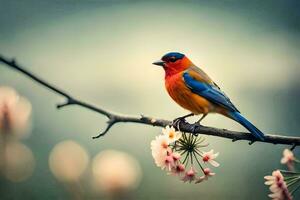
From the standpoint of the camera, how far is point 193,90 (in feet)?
4.02

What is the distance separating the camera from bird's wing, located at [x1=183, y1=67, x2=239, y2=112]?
114cm

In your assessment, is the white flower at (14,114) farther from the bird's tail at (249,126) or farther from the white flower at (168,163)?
the bird's tail at (249,126)

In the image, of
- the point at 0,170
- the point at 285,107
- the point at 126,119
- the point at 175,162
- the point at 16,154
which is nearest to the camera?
the point at 126,119

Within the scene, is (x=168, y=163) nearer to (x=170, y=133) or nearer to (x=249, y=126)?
(x=170, y=133)

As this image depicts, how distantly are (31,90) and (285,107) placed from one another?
1279mm

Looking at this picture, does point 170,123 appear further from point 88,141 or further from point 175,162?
point 88,141

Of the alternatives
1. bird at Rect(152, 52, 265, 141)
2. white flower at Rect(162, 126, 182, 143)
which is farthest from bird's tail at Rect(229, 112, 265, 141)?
white flower at Rect(162, 126, 182, 143)

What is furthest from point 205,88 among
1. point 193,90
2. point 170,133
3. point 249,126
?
point 170,133

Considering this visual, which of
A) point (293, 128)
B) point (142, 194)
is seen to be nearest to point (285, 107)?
point (293, 128)

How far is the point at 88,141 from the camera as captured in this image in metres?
2.98

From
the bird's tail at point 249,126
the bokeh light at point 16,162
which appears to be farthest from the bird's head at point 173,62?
the bokeh light at point 16,162

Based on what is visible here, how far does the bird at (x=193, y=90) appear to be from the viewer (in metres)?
1.14

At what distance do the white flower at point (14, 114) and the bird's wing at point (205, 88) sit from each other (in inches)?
14.5

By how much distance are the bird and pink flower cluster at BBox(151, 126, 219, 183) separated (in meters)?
0.21
